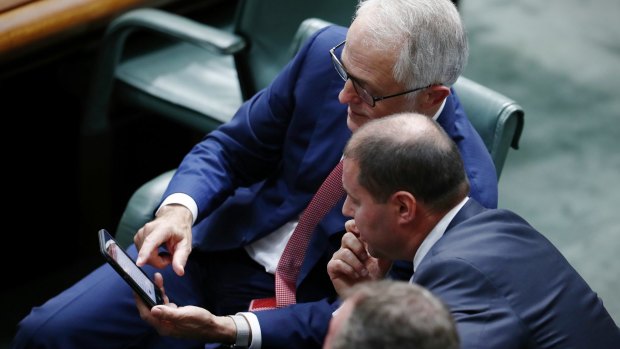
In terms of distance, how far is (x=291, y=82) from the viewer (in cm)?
220

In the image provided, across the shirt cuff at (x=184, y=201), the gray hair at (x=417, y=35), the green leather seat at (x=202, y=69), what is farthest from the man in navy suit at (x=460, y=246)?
the green leather seat at (x=202, y=69)

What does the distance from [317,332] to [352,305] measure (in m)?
0.75

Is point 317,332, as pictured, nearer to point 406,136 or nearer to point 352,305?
point 406,136

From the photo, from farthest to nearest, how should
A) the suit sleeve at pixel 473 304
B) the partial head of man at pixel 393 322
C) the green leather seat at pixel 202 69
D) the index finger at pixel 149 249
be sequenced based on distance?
1. the green leather seat at pixel 202 69
2. the index finger at pixel 149 249
3. the suit sleeve at pixel 473 304
4. the partial head of man at pixel 393 322

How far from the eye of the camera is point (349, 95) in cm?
202

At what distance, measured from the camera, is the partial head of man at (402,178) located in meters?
1.70

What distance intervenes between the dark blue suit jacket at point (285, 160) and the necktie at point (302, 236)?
15mm

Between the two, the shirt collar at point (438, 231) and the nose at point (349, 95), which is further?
the nose at point (349, 95)

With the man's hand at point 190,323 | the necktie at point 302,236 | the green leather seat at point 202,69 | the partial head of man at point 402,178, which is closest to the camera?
the partial head of man at point 402,178

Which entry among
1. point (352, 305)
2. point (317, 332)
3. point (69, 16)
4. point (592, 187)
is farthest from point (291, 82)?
point (592, 187)

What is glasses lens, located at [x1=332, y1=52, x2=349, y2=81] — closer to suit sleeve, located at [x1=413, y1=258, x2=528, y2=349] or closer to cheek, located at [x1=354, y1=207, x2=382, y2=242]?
cheek, located at [x1=354, y1=207, x2=382, y2=242]

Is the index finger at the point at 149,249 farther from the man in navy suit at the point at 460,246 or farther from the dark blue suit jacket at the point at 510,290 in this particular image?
the dark blue suit jacket at the point at 510,290

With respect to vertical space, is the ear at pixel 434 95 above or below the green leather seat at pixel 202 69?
above

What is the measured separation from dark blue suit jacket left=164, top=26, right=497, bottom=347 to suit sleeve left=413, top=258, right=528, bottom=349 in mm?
472
